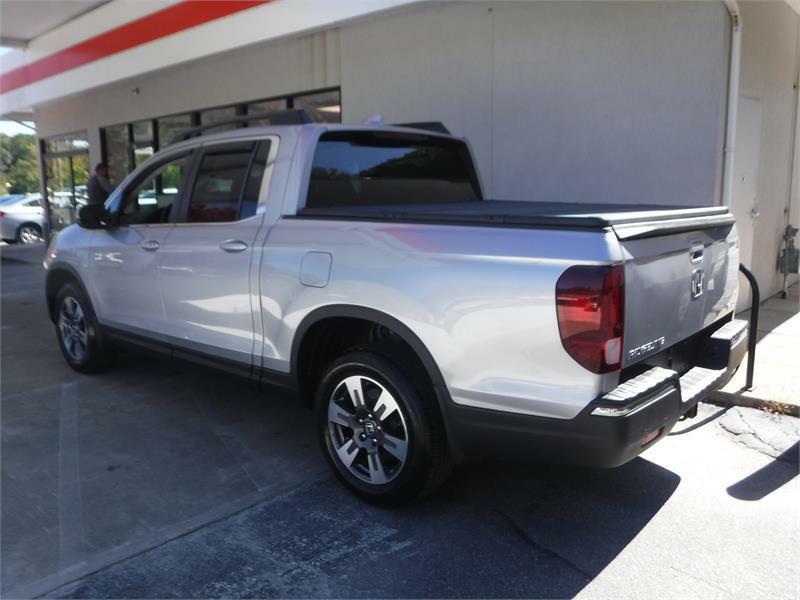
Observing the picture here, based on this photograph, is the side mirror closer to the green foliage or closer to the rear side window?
the rear side window

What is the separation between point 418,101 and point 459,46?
0.86m

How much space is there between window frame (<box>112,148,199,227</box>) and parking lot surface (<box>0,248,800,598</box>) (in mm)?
1438

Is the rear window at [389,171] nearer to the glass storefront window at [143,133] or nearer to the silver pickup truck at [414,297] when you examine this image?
the silver pickup truck at [414,297]

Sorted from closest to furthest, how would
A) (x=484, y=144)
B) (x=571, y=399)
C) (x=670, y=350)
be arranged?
(x=571, y=399) → (x=670, y=350) → (x=484, y=144)

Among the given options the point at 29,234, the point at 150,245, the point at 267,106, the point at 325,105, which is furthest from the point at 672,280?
the point at 29,234

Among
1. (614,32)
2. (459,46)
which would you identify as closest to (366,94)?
(459,46)

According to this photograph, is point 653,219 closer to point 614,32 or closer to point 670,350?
point 670,350

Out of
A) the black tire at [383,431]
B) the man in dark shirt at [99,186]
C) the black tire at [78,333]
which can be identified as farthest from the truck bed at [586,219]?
the man in dark shirt at [99,186]

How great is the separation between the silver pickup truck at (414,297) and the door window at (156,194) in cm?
2

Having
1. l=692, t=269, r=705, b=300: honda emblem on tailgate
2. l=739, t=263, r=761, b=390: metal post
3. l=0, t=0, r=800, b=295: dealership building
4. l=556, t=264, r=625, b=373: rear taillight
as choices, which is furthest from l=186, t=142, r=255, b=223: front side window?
l=0, t=0, r=800, b=295: dealership building

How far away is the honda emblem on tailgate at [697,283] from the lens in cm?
327

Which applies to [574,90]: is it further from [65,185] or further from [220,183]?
[65,185]

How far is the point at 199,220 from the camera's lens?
4527 millimetres

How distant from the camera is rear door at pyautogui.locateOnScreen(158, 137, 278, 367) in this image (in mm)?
4078
